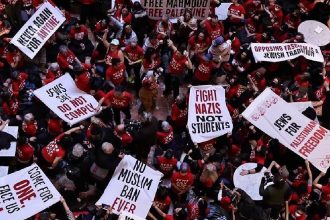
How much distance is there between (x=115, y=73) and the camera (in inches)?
442

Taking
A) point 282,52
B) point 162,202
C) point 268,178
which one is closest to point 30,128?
point 162,202

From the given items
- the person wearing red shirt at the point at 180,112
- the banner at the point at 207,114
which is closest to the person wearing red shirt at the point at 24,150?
the person wearing red shirt at the point at 180,112

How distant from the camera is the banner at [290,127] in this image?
10453mm

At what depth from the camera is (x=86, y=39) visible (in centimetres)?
1259

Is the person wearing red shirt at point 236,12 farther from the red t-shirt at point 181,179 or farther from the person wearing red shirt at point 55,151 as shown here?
the person wearing red shirt at point 55,151

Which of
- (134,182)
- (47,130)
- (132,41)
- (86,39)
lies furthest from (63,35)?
(134,182)

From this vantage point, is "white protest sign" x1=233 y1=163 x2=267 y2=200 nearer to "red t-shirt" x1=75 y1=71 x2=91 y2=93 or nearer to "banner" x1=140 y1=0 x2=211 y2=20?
"red t-shirt" x1=75 y1=71 x2=91 y2=93

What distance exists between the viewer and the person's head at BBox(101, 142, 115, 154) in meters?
9.28

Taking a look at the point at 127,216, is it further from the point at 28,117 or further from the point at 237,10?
the point at 237,10

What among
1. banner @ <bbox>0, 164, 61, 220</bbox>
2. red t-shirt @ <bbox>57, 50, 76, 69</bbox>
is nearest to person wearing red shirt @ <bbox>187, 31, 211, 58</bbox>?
red t-shirt @ <bbox>57, 50, 76, 69</bbox>

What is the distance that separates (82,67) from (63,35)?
1788mm

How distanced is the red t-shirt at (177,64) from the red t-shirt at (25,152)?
3614 millimetres

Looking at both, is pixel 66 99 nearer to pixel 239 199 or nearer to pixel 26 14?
pixel 26 14

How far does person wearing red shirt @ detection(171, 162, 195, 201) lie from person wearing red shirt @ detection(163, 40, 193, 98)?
2874 mm
